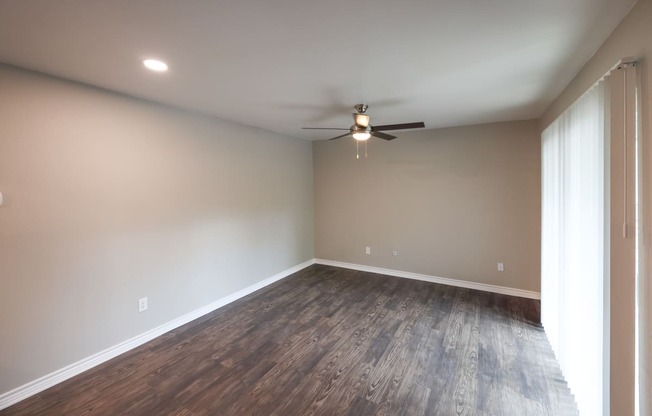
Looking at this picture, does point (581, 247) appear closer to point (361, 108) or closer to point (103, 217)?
point (361, 108)

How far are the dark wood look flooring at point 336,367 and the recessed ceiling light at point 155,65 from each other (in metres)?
2.44

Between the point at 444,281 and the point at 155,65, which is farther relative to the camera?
the point at 444,281

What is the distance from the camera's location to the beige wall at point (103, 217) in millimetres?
2062

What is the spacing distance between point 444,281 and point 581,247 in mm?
2622

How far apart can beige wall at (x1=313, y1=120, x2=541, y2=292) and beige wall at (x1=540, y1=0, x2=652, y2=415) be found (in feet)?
7.95

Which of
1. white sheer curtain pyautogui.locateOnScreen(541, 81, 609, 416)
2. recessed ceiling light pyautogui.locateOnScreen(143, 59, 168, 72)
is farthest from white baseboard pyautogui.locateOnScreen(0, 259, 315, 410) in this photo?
white sheer curtain pyautogui.locateOnScreen(541, 81, 609, 416)

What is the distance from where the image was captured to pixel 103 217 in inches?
99.4

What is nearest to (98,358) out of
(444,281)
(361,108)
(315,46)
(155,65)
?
(155,65)

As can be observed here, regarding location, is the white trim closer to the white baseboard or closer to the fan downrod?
the white baseboard

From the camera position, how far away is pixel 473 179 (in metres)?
4.12

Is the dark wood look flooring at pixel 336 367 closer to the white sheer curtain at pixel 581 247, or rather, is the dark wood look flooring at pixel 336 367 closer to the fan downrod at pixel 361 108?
the white sheer curtain at pixel 581 247

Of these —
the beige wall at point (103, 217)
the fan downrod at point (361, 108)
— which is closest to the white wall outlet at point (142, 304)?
the beige wall at point (103, 217)

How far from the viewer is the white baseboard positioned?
2.05m

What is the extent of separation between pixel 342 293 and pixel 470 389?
6.92ft
